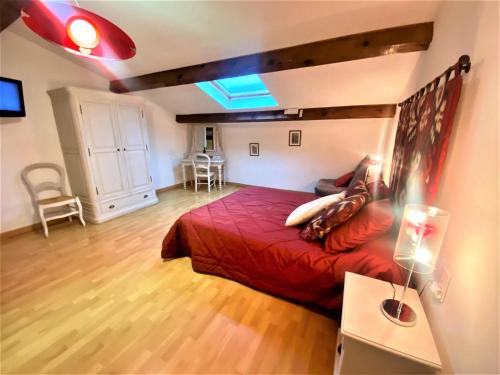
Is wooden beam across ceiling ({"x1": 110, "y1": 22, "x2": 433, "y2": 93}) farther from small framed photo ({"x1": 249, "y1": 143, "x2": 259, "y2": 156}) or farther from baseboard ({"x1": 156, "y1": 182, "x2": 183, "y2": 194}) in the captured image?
baseboard ({"x1": 156, "y1": 182, "x2": 183, "y2": 194})

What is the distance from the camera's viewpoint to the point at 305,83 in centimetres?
290

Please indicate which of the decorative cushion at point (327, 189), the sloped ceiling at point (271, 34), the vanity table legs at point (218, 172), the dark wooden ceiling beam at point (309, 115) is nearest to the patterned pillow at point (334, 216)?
the sloped ceiling at point (271, 34)

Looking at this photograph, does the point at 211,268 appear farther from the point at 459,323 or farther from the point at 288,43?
the point at 288,43

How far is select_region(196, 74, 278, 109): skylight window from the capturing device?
3.64 m

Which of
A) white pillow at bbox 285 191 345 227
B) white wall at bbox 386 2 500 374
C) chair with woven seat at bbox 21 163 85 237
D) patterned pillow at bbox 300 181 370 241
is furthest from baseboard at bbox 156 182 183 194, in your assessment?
white wall at bbox 386 2 500 374

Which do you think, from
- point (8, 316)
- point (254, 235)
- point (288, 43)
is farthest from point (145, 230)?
point (288, 43)

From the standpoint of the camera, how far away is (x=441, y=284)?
987 mm

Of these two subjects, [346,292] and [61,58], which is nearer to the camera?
[346,292]

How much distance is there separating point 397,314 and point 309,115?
3.47 meters

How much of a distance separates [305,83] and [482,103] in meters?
2.36

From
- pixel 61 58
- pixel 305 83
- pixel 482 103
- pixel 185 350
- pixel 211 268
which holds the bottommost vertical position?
pixel 185 350

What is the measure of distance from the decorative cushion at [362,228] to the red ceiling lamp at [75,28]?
161cm

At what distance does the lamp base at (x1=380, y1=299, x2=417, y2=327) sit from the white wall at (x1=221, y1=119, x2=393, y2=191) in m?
3.22

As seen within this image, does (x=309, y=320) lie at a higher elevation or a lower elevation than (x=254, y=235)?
lower
